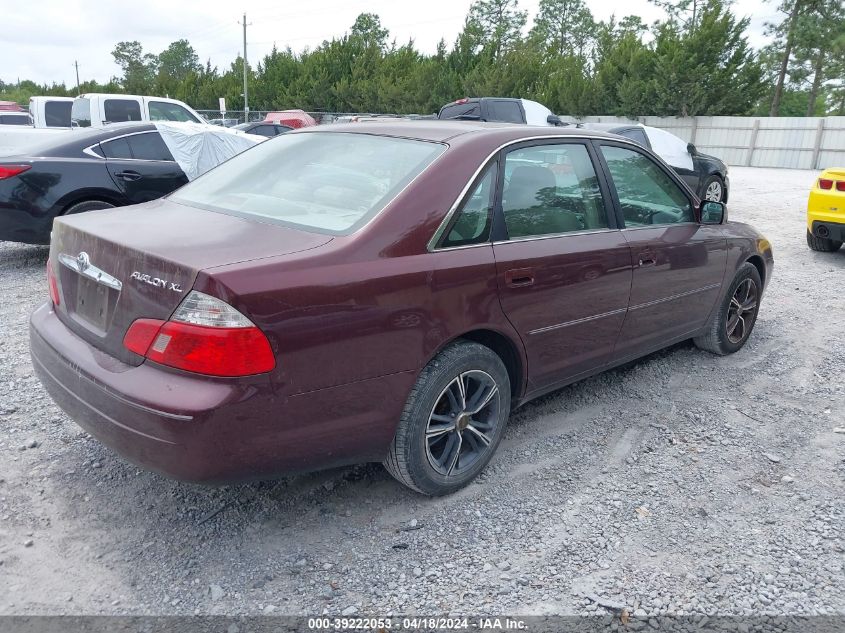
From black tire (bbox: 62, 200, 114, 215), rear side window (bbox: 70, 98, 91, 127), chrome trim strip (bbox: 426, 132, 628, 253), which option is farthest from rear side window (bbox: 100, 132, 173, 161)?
rear side window (bbox: 70, 98, 91, 127)

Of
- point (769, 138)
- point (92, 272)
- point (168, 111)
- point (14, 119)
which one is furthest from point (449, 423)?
point (769, 138)

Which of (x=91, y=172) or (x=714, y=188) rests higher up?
(x=91, y=172)

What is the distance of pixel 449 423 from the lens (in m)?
3.07

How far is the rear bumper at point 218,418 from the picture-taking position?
7.72 feet

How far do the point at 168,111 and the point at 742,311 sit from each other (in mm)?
12419

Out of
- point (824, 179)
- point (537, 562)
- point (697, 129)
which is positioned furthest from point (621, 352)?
point (697, 129)

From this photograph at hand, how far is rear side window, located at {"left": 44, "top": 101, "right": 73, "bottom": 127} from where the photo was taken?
638 inches

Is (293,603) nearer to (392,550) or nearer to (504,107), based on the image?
(392,550)

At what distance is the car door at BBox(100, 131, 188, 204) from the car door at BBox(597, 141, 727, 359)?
17.2 ft

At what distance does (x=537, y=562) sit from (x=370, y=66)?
45915 millimetres

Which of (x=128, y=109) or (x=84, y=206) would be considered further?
(x=128, y=109)

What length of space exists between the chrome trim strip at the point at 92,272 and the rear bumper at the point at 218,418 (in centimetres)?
27

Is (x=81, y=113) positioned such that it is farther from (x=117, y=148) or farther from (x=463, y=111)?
(x=117, y=148)

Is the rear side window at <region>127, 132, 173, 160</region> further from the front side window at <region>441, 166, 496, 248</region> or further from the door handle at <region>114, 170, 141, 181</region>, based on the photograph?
the front side window at <region>441, 166, 496, 248</region>
